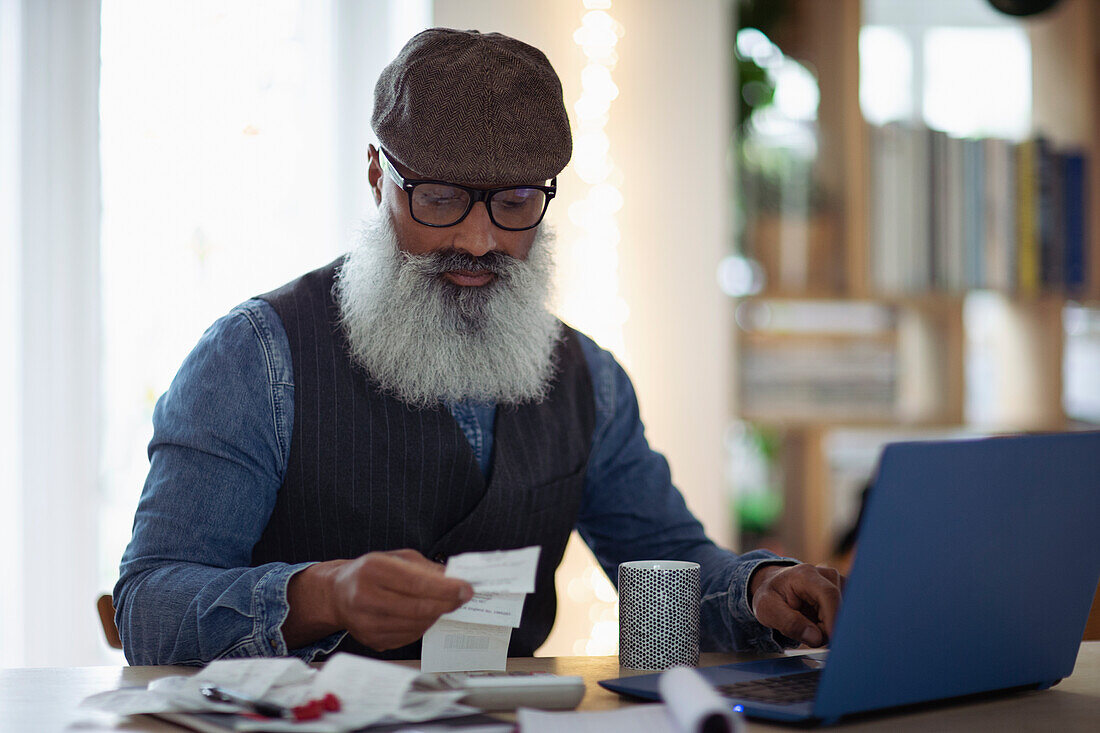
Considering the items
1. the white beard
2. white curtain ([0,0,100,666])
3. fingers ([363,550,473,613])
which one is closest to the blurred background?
white curtain ([0,0,100,666])

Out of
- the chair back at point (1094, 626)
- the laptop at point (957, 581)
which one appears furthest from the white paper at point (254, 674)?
the chair back at point (1094, 626)

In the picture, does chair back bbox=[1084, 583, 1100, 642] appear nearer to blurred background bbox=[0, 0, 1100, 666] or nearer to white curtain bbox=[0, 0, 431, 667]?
blurred background bbox=[0, 0, 1100, 666]

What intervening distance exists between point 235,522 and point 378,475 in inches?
8.2

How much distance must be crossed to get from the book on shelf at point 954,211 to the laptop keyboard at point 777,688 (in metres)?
2.06

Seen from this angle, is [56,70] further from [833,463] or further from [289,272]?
[833,463]

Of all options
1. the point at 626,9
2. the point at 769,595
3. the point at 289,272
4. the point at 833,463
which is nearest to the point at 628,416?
the point at 769,595

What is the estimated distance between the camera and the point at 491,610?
1.04 metres

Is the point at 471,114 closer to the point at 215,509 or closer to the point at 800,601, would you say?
the point at 215,509

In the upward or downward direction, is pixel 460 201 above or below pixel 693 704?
above

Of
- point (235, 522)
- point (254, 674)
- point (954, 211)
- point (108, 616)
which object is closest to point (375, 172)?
point (235, 522)

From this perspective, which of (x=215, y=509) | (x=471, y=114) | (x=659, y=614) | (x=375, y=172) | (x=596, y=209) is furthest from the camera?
(x=596, y=209)

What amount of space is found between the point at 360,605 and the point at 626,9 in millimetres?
2166

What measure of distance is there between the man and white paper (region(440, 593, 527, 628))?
19 cm

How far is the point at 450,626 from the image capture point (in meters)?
1.07
